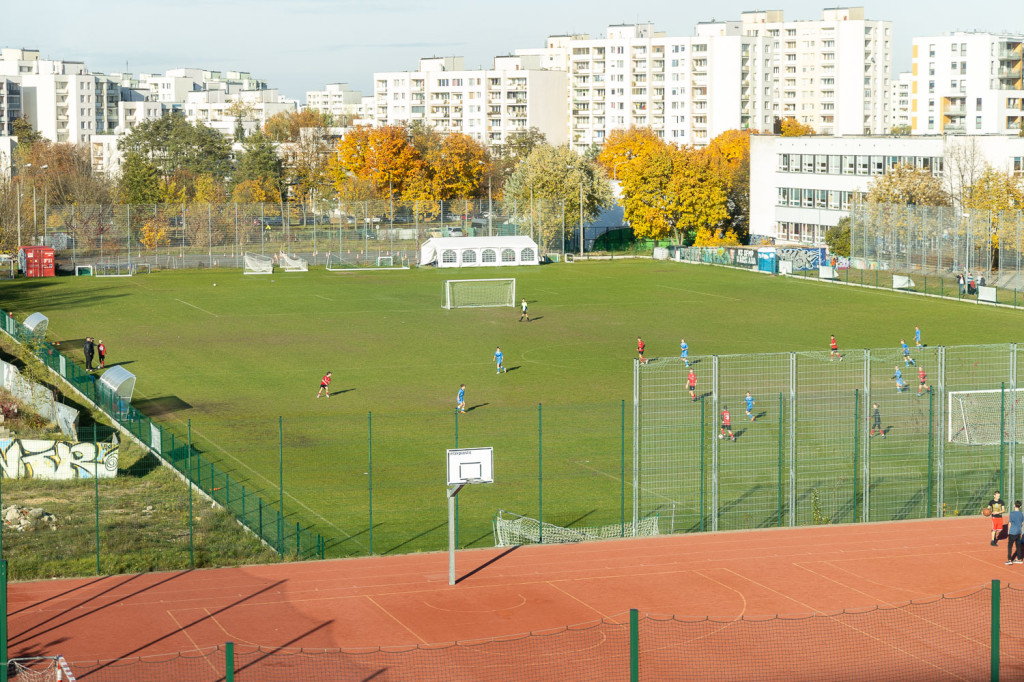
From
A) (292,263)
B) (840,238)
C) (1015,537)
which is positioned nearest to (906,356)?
(1015,537)

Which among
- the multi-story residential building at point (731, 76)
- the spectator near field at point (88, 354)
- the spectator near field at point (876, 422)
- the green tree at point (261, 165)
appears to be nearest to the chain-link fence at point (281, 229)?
the green tree at point (261, 165)

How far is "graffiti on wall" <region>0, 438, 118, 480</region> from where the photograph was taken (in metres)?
30.4

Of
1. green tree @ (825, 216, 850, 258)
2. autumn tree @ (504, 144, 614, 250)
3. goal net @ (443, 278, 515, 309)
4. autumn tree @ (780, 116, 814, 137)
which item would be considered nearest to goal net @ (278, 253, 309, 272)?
autumn tree @ (504, 144, 614, 250)

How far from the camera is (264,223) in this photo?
3504 inches

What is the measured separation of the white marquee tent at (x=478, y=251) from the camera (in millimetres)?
85500

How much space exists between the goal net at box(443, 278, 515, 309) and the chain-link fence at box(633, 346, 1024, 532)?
27.8m

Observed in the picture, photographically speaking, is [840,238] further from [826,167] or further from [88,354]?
[88,354]

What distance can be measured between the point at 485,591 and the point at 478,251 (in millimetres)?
64860

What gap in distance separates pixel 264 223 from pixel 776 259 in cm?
3647

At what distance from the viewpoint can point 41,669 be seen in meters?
17.7

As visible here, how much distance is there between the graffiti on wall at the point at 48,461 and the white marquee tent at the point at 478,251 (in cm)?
5560

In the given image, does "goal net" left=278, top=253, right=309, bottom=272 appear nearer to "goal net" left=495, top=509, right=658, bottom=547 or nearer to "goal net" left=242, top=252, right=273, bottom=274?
"goal net" left=242, top=252, right=273, bottom=274

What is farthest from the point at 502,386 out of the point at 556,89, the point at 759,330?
the point at 556,89

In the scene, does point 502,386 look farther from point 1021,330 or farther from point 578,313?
point 1021,330
